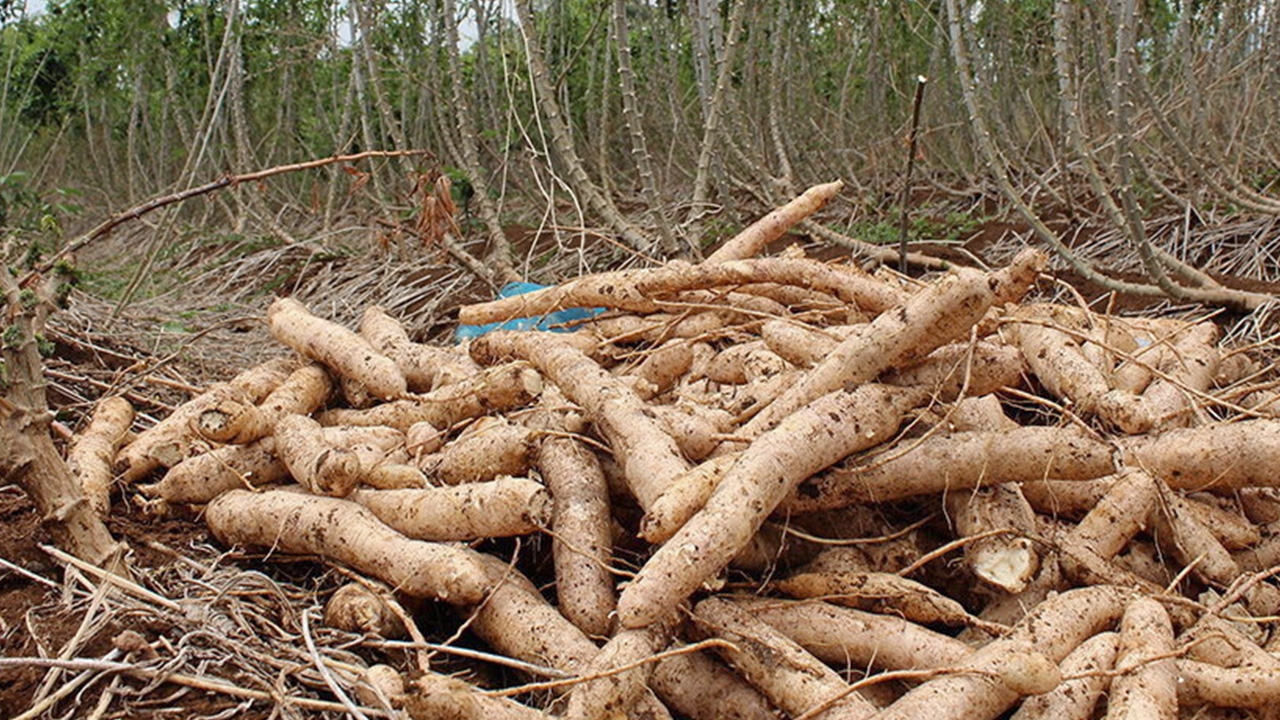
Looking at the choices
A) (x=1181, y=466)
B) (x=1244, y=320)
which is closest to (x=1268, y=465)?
(x=1181, y=466)

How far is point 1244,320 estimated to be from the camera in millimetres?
3912

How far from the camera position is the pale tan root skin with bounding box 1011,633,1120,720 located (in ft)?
5.74

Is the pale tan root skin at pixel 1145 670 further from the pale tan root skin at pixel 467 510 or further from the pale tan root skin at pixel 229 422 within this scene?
the pale tan root skin at pixel 229 422

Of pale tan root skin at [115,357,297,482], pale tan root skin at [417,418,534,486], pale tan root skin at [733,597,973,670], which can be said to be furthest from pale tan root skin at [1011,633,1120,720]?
pale tan root skin at [115,357,297,482]

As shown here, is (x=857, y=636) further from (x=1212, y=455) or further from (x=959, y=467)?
(x=1212, y=455)

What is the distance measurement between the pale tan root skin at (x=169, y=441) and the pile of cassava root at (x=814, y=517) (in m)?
0.01

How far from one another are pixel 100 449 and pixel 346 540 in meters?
0.88

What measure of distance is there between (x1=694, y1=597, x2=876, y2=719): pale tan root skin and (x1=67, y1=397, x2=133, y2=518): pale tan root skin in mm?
1383

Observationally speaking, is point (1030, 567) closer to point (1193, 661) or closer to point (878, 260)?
point (1193, 661)

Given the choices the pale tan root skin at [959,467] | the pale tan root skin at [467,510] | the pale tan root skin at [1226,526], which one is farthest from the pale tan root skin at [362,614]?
the pale tan root skin at [1226,526]

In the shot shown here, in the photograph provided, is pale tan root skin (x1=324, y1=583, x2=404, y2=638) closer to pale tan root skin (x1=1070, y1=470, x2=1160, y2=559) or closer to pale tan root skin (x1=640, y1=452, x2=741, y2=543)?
pale tan root skin (x1=640, y1=452, x2=741, y2=543)

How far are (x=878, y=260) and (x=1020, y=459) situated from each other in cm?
357

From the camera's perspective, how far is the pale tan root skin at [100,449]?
2.49m

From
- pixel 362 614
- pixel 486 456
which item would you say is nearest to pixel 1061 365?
pixel 486 456
